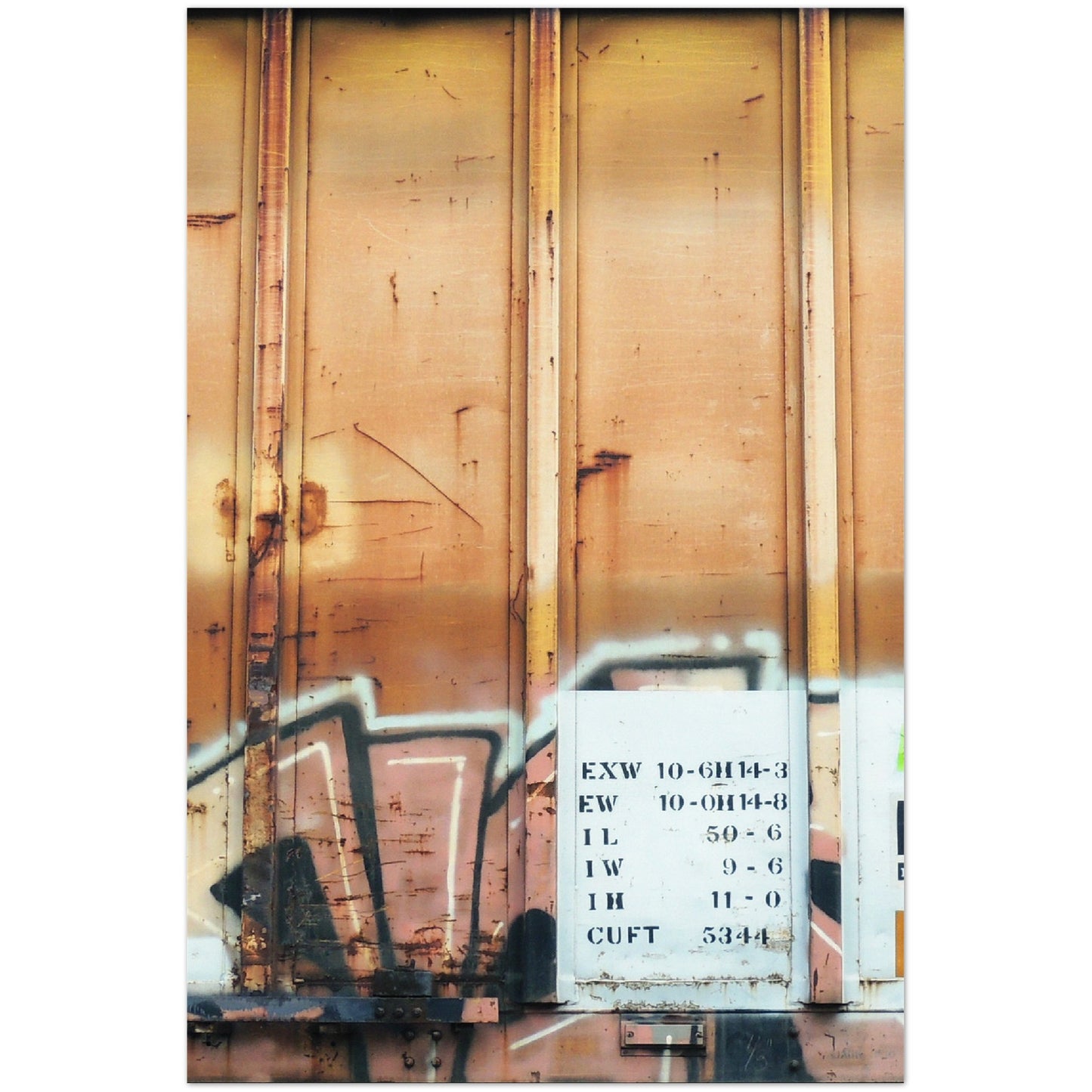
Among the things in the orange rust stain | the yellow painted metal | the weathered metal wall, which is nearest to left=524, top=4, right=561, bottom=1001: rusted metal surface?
the weathered metal wall

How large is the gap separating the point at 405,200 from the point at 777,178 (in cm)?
129

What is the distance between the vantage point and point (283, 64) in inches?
156

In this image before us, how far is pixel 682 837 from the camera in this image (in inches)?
151

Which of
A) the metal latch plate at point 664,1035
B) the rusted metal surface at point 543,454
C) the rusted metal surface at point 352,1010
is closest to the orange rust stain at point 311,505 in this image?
the rusted metal surface at point 543,454

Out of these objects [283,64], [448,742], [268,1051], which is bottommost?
[268,1051]

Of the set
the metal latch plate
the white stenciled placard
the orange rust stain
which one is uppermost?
the orange rust stain

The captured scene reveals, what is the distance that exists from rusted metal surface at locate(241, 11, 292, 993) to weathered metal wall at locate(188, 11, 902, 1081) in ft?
0.04

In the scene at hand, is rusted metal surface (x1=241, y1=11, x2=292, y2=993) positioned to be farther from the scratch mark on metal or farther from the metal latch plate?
the metal latch plate

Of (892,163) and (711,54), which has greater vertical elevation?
(711,54)

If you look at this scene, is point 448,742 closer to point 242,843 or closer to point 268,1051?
point 242,843

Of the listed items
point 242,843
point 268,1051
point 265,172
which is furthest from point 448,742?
point 265,172

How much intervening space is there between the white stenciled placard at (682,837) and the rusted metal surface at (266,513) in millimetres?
1028

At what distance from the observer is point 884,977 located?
3.82m

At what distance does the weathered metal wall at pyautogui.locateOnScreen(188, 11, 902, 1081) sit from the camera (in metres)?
3.82
